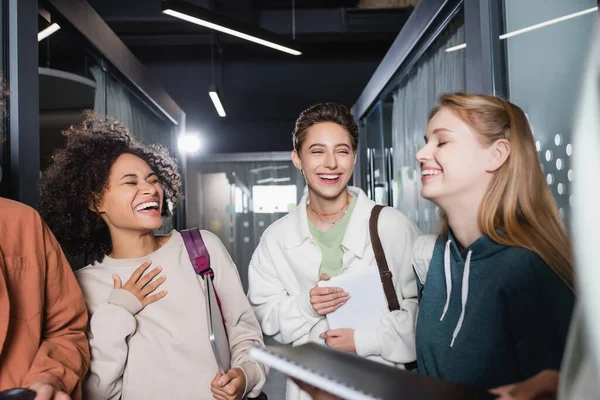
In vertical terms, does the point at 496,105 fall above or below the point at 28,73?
below

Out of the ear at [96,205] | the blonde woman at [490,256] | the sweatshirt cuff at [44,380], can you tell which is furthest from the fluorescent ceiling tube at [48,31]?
the blonde woman at [490,256]

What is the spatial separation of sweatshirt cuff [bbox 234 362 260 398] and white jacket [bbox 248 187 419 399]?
198 millimetres

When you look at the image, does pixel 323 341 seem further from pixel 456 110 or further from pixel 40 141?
pixel 40 141

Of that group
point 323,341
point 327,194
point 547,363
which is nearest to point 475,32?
point 327,194

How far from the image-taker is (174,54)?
898 centimetres

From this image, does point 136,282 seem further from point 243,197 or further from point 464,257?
point 243,197

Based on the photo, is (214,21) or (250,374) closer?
(250,374)

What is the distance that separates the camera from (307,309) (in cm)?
199

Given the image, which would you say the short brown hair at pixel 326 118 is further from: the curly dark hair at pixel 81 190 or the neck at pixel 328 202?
the curly dark hair at pixel 81 190

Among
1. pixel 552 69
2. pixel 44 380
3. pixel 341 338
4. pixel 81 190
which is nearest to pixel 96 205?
pixel 81 190

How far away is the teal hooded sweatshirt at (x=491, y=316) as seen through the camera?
113cm

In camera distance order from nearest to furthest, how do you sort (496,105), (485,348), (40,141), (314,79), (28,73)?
(485,348) < (496,105) < (28,73) < (40,141) < (314,79)

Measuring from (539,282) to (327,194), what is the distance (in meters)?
1.03

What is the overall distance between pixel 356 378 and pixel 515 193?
31.4 inches
